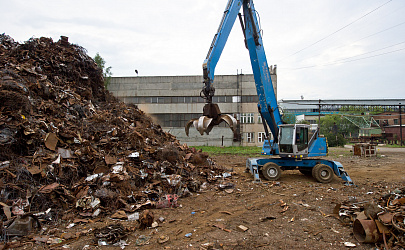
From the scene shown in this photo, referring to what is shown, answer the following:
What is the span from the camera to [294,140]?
9406mm

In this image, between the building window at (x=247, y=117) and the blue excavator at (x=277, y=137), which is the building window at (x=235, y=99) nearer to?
the building window at (x=247, y=117)

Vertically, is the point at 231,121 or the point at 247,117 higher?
the point at 247,117

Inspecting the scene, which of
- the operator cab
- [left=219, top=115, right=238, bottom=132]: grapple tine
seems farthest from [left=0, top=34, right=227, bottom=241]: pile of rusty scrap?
the operator cab

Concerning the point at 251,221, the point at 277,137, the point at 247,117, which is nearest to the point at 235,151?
the point at 247,117

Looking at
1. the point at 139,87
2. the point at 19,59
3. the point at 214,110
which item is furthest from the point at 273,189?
the point at 139,87

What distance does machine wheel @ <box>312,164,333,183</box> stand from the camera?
9.58 meters

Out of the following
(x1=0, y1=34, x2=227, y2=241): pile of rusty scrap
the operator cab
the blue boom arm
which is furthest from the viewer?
the operator cab

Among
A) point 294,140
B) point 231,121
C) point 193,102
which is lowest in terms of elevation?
point 294,140

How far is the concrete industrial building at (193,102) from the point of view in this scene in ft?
93.3

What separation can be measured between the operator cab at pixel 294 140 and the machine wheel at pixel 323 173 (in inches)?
28.5

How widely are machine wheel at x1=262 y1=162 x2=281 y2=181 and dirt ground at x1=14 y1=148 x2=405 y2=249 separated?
84 centimetres

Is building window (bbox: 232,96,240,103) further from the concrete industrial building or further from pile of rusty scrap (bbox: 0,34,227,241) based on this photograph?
pile of rusty scrap (bbox: 0,34,227,241)

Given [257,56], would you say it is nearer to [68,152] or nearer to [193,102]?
[68,152]

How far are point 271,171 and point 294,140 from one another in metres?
1.51
